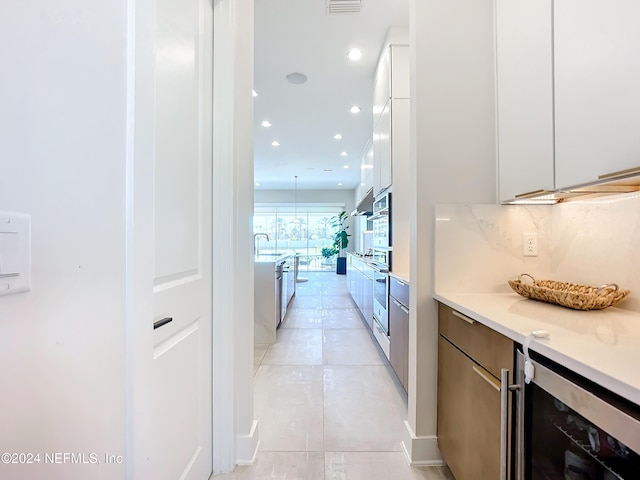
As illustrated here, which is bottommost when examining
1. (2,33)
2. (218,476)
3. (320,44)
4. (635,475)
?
(218,476)

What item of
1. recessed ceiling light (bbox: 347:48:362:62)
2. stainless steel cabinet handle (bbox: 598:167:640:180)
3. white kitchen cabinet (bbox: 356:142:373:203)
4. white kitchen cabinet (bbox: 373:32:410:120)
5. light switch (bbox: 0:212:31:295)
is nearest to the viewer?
light switch (bbox: 0:212:31:295)

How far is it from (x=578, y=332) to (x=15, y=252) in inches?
52.5

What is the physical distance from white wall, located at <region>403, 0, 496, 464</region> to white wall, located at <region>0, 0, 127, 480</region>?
1345mm

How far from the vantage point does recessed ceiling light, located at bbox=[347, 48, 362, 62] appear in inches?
119

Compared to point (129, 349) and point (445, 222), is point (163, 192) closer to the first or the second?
point (129, 349)

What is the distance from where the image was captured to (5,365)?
443mm

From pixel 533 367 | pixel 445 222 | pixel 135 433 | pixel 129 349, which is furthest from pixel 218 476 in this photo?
pixel 445 222

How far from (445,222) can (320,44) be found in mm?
2395

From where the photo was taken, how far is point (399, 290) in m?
2.17

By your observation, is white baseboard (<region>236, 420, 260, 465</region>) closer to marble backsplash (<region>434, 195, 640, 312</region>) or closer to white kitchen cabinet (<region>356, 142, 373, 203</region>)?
marble backsplash (<region>434, 195, 640, 312</region>)

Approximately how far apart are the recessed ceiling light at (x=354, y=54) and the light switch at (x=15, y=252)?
3.29 meters

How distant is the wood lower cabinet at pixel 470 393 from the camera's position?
3.31ft

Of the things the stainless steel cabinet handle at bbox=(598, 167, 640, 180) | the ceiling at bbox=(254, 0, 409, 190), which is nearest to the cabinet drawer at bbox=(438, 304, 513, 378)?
the stainless steel cabinet handle at bbox=(598, 167, 640, 180)

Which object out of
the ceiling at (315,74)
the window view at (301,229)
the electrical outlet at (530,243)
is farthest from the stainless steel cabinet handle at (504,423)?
the window view at (301,229)
